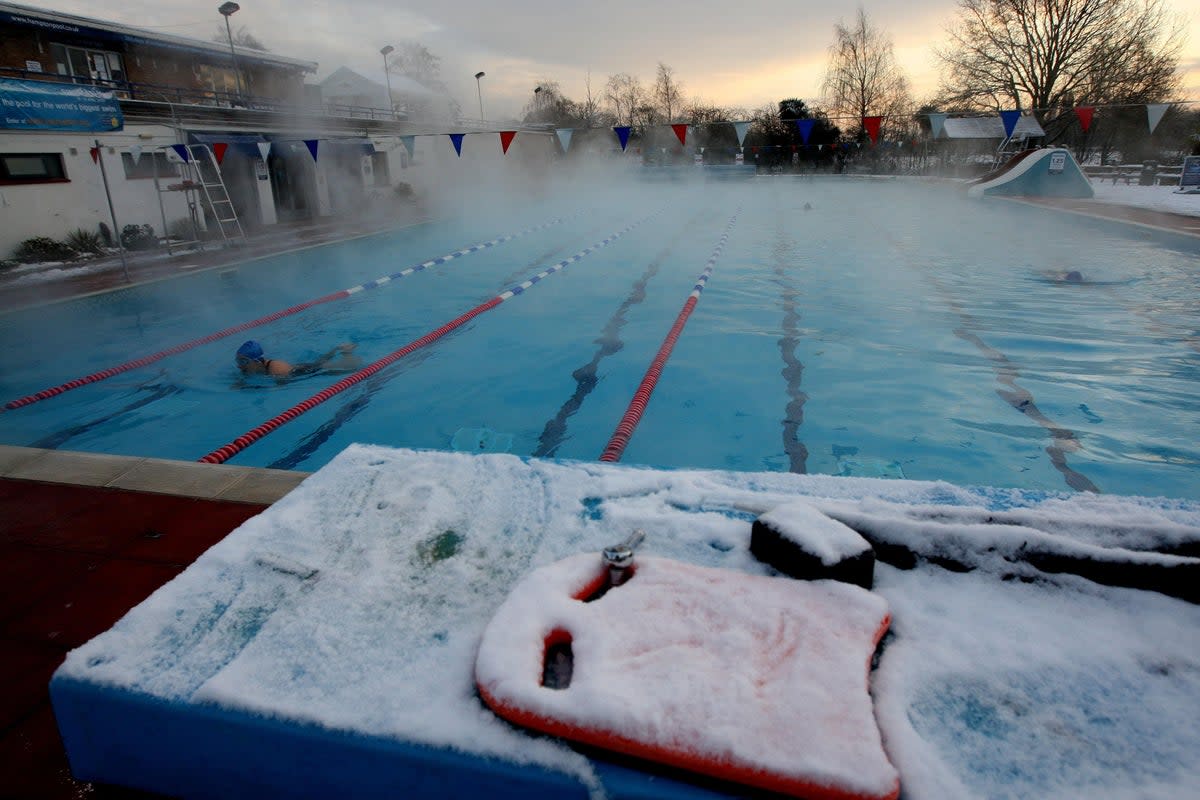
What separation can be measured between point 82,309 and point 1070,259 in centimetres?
1354

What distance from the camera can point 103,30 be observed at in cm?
1559

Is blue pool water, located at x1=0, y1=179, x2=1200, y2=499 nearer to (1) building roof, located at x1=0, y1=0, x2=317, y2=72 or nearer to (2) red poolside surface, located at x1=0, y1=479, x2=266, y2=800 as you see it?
(2) red poolside surface, located at x1=0, y1=479, x2=266, y2=800

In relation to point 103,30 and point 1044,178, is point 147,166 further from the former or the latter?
point 1044,178

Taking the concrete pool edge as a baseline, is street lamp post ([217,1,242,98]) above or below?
above

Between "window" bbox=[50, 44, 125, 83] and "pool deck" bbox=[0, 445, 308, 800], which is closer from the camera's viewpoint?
"pool deck" bbox=[0, 445, 308, 800]

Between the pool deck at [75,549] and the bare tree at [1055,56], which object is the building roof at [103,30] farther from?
the bare tree at [1055,56]

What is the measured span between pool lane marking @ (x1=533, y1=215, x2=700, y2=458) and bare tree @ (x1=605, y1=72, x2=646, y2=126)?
48.0 m

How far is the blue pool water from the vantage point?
431 cm

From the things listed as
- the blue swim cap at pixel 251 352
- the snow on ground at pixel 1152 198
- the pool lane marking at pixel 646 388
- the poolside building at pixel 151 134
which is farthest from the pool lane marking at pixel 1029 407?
the poolside building at pixel 151 134

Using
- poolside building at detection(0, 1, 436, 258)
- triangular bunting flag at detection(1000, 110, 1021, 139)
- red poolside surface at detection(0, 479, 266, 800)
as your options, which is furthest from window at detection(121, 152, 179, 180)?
triangular bunting flag at detection(1000, 110, 1021, 139)

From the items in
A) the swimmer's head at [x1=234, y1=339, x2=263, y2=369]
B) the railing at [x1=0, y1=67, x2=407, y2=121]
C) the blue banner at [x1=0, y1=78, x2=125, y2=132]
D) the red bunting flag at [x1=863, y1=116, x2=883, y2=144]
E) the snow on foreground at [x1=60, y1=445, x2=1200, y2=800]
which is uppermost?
the railing at [x1=0, y1=67, x2=407, y2=121]

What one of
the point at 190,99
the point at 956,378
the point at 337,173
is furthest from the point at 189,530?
the point at 190,99

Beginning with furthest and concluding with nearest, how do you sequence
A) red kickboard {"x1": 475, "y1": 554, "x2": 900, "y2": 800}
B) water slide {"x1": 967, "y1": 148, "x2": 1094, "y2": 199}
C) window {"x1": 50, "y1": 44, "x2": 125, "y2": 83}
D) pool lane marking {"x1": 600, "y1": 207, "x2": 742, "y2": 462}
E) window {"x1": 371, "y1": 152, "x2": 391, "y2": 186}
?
window {"x1": 371, "y1": 152, "x2": 391, "y2": 186} < water slide {"x1": 967, "y1": 148, "x2": 1094, "y2": 199} < window {"x1": 50, "y1": 44, "x2": 125, "y2": 83} < pool lane marking {"x1": 600, "y1": 207, "x2": 742, "y2": 462} < red kickboard {"x1": 475, "y1": 554, "x2": 900, "y2": 800}

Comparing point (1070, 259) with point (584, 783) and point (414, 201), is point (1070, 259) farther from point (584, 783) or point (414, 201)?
point (414, 201)
